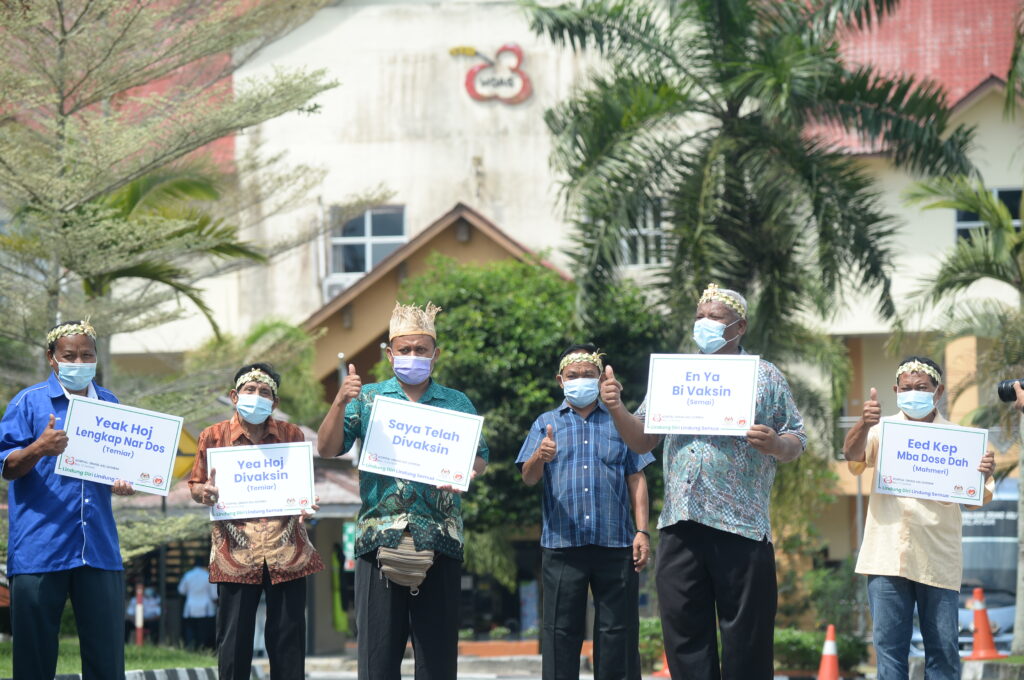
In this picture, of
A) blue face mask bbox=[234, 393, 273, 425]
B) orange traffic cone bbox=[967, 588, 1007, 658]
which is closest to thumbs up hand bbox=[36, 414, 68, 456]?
blue face mask bbox=[234, 393, 273, 425]

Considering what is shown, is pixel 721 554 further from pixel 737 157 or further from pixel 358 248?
pixel 358 248

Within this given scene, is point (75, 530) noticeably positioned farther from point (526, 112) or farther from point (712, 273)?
point (526, 112)

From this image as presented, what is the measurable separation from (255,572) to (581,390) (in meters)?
1.99

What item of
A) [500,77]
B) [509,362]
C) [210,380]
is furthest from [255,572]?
[500,77]

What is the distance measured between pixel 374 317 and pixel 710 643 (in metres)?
22.6

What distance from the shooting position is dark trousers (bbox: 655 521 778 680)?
6.78 metres

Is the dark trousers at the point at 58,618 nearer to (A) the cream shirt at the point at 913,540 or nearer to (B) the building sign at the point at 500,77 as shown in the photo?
(A) the cream shirt at the point at 913,540

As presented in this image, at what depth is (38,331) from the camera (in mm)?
15789

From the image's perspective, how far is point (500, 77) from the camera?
35594mm

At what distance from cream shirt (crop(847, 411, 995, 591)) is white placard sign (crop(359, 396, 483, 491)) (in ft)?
7.08

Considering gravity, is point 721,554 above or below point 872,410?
below

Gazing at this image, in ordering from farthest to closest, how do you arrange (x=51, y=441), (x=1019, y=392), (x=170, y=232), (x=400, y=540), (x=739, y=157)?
(x=739, y=157) → (x=170, y=232) → (x=1019, y=392) → (x=400, y=540) → (x=51, y=441)

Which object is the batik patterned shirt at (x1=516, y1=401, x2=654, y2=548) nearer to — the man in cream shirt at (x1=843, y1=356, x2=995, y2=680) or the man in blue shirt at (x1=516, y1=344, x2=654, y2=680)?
the man in blue shirt at (x1=516, y1=344, x2=654, y2=680)

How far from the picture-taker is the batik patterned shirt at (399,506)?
7.49 meters
